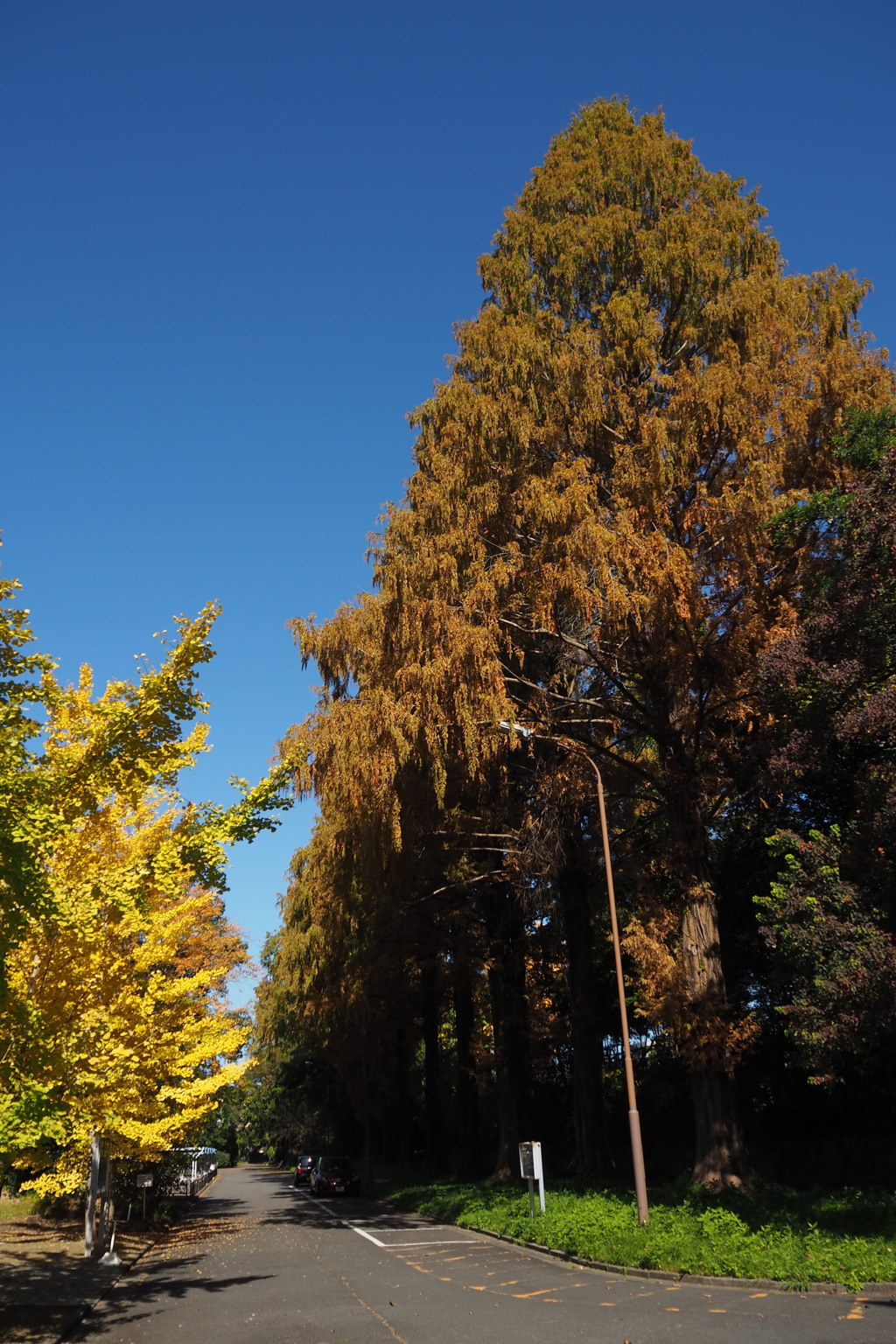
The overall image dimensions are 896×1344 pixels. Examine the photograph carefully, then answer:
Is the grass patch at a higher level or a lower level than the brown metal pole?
lower

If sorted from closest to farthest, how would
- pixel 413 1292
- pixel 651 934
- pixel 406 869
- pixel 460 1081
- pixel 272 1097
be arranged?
pixel 413 1292, pixel 651 934, pixel 406 869, pixel 460 1081, pixel 272 1097

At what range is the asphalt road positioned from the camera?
30.7 ft

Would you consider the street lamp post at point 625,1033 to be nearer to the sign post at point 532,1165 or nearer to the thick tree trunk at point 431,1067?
the sign post at point 532,1165

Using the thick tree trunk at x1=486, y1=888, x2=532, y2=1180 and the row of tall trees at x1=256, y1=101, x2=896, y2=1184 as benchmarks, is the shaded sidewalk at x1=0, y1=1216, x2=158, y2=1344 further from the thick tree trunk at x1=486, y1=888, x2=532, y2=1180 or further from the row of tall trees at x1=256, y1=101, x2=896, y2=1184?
the thick tree trunk at x1=486, y1=888, x2=532, y2=1180

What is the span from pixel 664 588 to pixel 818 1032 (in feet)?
22.8

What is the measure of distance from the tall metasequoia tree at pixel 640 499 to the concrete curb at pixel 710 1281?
2853mm

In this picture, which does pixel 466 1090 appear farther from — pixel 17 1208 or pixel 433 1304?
pixel 433 1304

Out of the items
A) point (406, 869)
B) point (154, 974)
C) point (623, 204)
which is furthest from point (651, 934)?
point (623, 204)

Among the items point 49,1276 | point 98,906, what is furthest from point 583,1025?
point 98,906

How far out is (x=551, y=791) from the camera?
18984 millimetres

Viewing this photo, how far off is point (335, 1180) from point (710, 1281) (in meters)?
28.0

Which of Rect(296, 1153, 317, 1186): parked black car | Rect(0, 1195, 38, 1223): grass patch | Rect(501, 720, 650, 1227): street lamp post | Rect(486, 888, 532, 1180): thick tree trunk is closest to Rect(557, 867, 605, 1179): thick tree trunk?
Rect(486, 888, 532, 1180): thick tree trunk

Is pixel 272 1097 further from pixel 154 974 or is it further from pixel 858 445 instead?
pixel 858 445

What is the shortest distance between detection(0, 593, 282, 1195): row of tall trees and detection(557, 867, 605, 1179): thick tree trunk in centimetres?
851
